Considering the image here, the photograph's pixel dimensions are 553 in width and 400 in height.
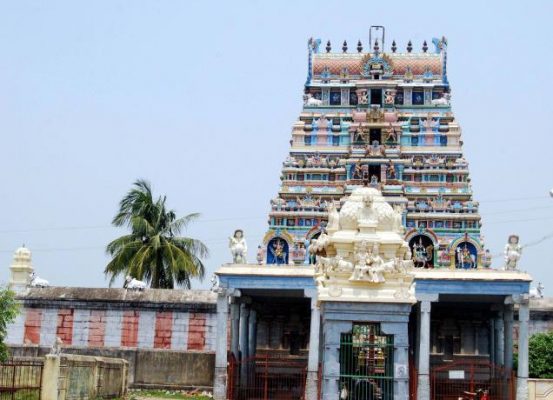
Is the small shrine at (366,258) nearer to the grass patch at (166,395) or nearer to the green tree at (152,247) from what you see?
the grass patch at (166,395)

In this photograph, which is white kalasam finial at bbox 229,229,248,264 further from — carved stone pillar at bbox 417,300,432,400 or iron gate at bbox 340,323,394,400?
iron gate at bbox 340,323,394,400

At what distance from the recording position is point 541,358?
30938mm

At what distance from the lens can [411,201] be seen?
42.0 m

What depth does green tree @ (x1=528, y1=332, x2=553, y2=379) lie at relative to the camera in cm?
3075

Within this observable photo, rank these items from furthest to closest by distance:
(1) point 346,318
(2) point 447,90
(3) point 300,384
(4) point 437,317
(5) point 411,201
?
(2) point 447,90
(5) point 411,201
(4) point 437,317
(3) point 300,384
(1) point 346,318

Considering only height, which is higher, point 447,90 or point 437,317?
point 447,90

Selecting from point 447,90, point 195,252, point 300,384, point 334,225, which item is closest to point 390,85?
point 447,90

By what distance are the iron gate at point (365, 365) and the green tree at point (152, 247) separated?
2633cm

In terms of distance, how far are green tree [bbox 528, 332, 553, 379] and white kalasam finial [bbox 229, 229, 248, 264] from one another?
951 cm

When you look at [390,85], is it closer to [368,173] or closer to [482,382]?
[368,173]

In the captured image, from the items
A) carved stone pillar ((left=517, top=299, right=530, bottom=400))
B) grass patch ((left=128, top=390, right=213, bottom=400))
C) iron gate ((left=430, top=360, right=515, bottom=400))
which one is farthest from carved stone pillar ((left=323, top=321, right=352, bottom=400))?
grass patch ((left=128, top=390, right=213, bottom=400))

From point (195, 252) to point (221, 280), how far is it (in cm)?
1536

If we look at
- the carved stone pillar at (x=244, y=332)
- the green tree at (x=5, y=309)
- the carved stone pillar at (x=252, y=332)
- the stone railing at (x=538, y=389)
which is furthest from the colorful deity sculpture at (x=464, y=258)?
the green tree at (x=5, y=309)

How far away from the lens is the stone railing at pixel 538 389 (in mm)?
28672
